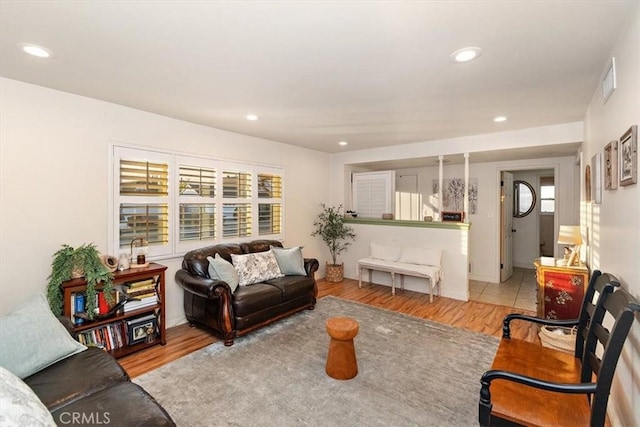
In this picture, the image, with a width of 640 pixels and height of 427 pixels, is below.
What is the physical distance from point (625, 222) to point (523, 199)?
5802 millimetres

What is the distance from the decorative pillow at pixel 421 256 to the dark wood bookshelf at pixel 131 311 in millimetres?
3505

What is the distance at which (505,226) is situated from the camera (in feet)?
18.9

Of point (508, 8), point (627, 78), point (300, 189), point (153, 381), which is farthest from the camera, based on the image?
point (300, 189)

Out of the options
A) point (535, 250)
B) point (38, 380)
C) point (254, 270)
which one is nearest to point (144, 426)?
point (38, 380)

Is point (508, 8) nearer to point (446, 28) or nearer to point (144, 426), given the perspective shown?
point (446, 28)

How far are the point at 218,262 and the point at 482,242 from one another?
4.71m

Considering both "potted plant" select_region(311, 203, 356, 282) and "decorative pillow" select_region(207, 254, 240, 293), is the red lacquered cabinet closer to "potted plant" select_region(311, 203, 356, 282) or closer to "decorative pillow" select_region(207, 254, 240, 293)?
"potted plant" select_region(311, 203, 356, 282)

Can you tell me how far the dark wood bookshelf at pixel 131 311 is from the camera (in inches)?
102

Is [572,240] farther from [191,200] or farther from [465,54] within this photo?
[191,200]

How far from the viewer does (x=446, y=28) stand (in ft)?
5.76

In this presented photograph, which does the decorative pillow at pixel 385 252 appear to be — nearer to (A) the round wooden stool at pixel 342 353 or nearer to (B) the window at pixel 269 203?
(B) the window at pixel 269 203

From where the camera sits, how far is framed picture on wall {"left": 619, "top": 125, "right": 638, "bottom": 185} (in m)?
1.50

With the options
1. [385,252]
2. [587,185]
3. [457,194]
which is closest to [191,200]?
[385,252]

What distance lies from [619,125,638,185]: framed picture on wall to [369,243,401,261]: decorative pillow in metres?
3.51
